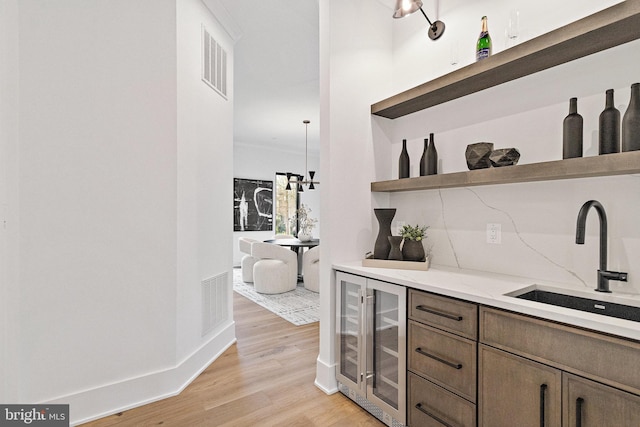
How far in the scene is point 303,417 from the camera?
1.97 metres

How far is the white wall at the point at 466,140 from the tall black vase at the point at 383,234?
191 millimetres

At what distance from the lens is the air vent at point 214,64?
266cm

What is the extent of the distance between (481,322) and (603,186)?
908 millimetres

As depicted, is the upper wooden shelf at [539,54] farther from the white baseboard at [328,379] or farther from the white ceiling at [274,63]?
the white baseboard at [328,379]

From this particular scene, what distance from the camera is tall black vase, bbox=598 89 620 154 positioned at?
4.58ft

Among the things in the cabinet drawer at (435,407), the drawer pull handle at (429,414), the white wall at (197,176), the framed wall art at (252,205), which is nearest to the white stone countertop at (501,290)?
the cabinet drawer at (435,407)

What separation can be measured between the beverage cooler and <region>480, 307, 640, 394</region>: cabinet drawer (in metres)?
0.51

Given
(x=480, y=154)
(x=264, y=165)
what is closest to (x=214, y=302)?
(x=480, y=154)

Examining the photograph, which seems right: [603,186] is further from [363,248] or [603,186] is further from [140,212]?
[140,212]

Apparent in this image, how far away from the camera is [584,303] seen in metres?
1.48

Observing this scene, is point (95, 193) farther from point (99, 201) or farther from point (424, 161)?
point (424, 161)

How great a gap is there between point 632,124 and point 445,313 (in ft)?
3.73

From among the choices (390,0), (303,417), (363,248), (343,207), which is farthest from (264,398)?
(390,0)

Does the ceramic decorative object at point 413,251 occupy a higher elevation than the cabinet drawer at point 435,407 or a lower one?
higher
